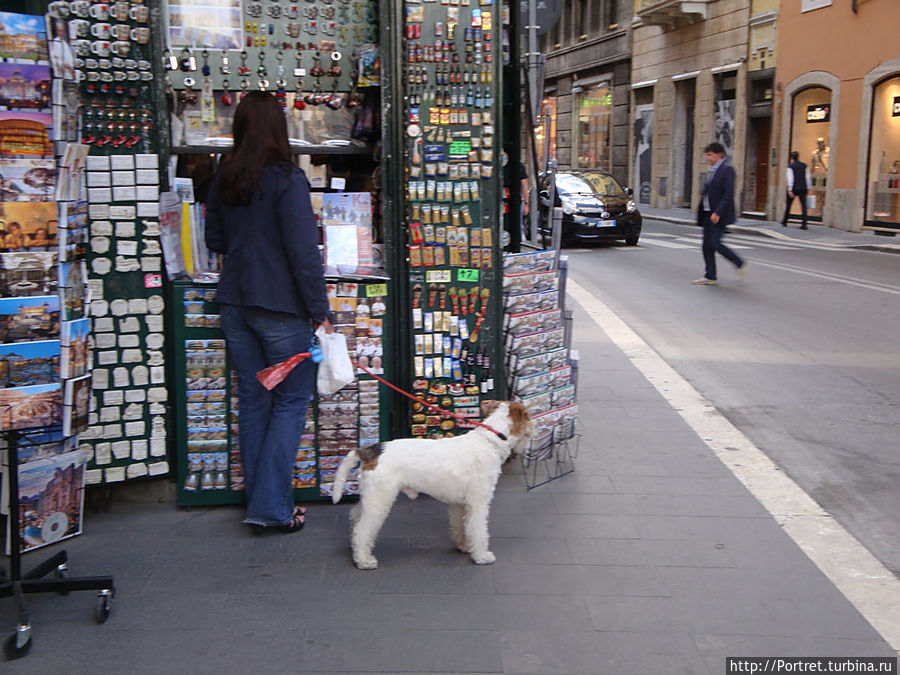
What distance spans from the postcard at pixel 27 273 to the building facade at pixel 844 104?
803 inches

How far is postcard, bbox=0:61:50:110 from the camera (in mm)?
3605

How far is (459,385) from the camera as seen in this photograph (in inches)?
191

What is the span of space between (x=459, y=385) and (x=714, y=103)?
26.0 meters

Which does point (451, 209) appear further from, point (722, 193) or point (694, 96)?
point (694, 96)

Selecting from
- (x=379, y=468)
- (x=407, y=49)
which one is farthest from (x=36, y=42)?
(x=379, y=468)

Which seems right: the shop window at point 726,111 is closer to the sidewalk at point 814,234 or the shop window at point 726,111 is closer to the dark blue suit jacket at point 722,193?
the sidewalk at point 814,234

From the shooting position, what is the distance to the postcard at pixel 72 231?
373 cm

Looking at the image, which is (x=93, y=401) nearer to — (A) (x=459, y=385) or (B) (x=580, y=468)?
(A) (x=459, y=385)

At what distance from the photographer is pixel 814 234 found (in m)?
21.8

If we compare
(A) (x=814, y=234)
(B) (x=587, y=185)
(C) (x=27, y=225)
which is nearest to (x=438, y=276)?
(C) (x=27, y=225)

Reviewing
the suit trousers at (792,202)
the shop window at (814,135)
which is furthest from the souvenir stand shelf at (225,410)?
the shop window at (814,135)

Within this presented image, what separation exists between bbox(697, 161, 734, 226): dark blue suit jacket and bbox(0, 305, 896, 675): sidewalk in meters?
8.19

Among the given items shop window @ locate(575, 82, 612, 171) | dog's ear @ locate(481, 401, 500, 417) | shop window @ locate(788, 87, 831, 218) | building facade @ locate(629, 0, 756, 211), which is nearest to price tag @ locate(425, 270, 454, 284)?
dog's ear @ locate(481, 401, 500, 417)

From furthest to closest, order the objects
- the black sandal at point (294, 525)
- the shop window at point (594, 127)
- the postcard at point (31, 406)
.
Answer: the shop window at point (594, 127)
the black sandal at point (294, 525)
the postcard at point (31, 406)
